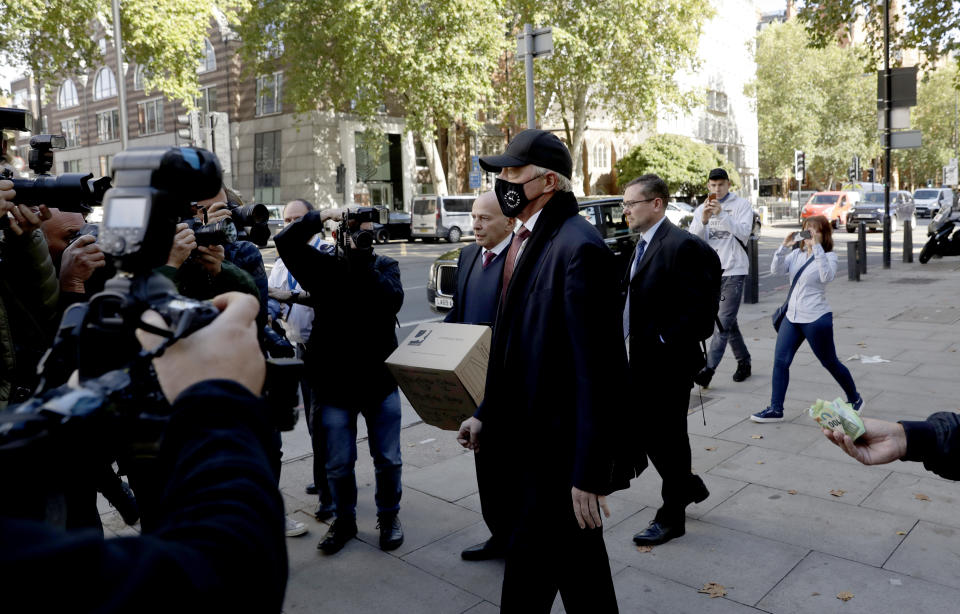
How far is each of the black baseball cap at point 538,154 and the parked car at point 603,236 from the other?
322 inches

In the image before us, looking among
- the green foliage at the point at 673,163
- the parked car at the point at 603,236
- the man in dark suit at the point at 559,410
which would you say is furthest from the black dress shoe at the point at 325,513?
the green foliage at the point at 673,163

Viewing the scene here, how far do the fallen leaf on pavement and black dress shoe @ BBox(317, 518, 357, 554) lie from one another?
5.86ft

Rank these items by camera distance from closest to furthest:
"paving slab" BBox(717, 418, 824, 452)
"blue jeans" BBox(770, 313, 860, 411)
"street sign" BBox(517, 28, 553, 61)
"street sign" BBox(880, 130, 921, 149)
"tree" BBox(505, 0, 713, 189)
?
"paving slab" BBox(717, 418, 824, 452) < "blue jeans" BBox(770, 313, 860, 411) < "street sign" BBox(517, 28, 553, 61) < "street sign" BBox(880, 130, 921, 149) < "tree" BBox(505, 0, 713, 189)

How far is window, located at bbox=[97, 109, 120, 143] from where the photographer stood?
150 ft

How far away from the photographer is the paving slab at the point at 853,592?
3.22 metres

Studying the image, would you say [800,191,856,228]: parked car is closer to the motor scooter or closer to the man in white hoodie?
the man in white hoodie

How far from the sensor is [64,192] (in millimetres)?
2438

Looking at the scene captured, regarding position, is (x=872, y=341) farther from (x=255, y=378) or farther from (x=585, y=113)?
(x=585, y=113)

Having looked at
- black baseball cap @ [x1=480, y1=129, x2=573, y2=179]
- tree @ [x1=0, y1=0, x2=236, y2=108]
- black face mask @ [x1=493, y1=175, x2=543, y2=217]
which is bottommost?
black face mask @ [x1=493, y1=175, x2=543, y2=217]

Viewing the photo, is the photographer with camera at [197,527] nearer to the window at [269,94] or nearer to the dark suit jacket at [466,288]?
the dark suit jacket at [466,288]

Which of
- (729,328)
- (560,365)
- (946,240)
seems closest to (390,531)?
(560,365)

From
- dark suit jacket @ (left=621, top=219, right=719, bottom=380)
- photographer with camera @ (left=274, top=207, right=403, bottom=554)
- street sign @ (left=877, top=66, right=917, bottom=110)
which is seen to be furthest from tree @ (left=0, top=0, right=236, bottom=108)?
dark suit jacket @ (left=621, top=219, right=719, bottom=380)

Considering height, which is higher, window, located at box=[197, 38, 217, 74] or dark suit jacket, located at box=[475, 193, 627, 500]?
window, located at box=[197, 38, 217, 74]

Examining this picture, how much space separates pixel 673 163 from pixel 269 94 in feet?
69.8
